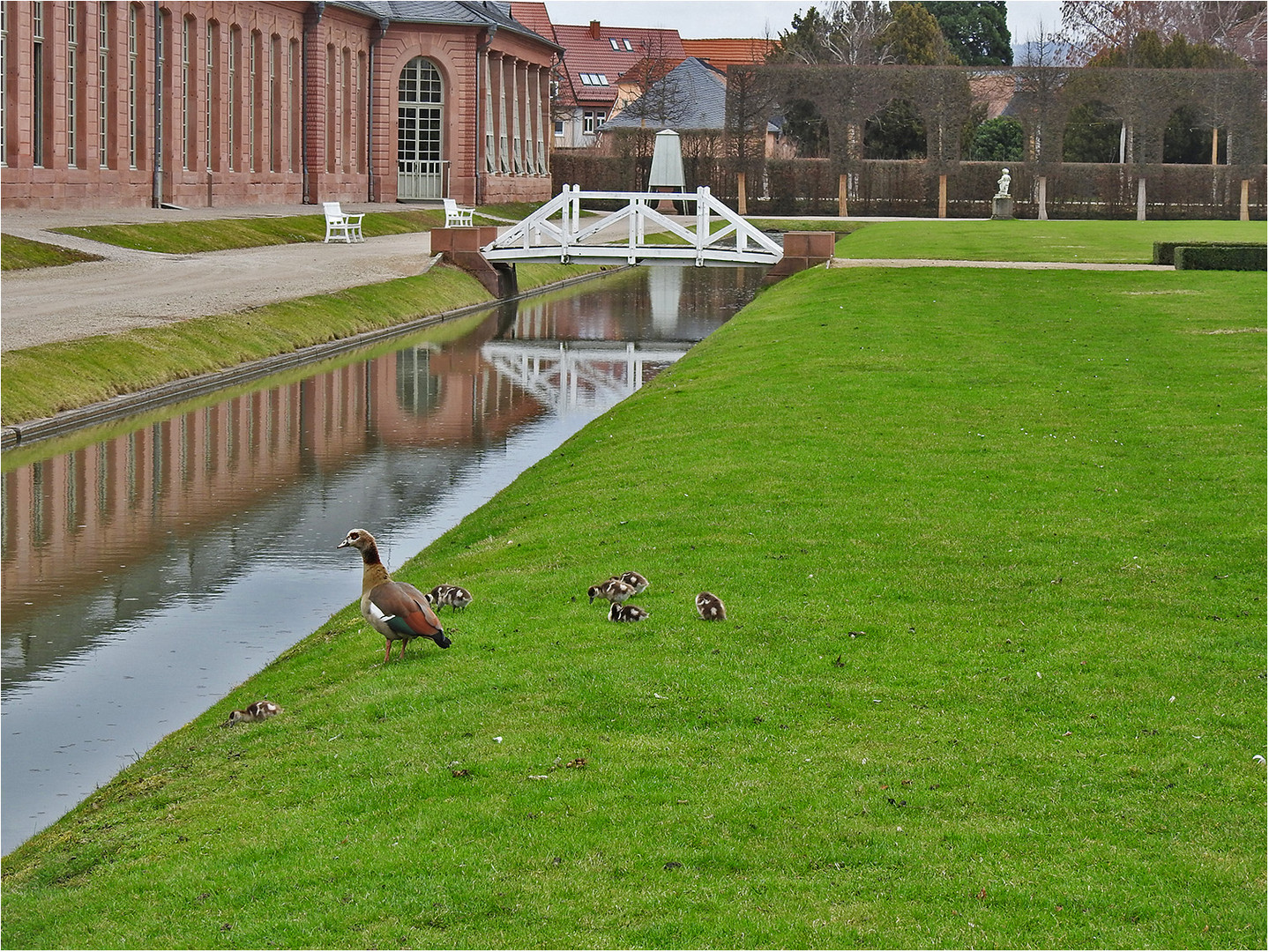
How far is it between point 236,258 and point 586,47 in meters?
93.6

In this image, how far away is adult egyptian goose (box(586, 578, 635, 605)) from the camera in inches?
396

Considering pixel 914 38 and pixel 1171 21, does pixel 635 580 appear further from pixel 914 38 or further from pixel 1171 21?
pixel 1171 21

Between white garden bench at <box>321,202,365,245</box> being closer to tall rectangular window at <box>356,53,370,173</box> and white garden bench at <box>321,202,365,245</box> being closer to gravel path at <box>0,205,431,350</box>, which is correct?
gravel path at <box>0,205,431,350</box>

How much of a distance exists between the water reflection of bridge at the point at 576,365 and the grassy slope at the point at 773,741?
11.0m

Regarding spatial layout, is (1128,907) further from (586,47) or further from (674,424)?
(586,47)

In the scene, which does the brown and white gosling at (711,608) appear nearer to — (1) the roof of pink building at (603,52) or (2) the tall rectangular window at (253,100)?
(2) the tall rectangular window at (253,100)

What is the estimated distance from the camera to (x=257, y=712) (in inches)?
351

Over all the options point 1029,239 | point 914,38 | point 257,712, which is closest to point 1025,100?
point 914,38

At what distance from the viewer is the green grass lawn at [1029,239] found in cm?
4278

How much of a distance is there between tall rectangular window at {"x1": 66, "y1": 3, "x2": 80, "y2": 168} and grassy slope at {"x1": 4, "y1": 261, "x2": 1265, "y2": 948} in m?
34.8

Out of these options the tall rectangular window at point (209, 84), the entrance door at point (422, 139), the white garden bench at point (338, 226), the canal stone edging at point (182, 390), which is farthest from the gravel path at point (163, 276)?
the entrance door at point (422, 139)

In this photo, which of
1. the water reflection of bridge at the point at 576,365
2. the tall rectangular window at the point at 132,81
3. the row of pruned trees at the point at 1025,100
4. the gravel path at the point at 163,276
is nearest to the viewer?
the gravel path at the point at 163,276

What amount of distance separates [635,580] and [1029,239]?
4295cm

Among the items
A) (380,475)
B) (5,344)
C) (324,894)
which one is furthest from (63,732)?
(5,344)
